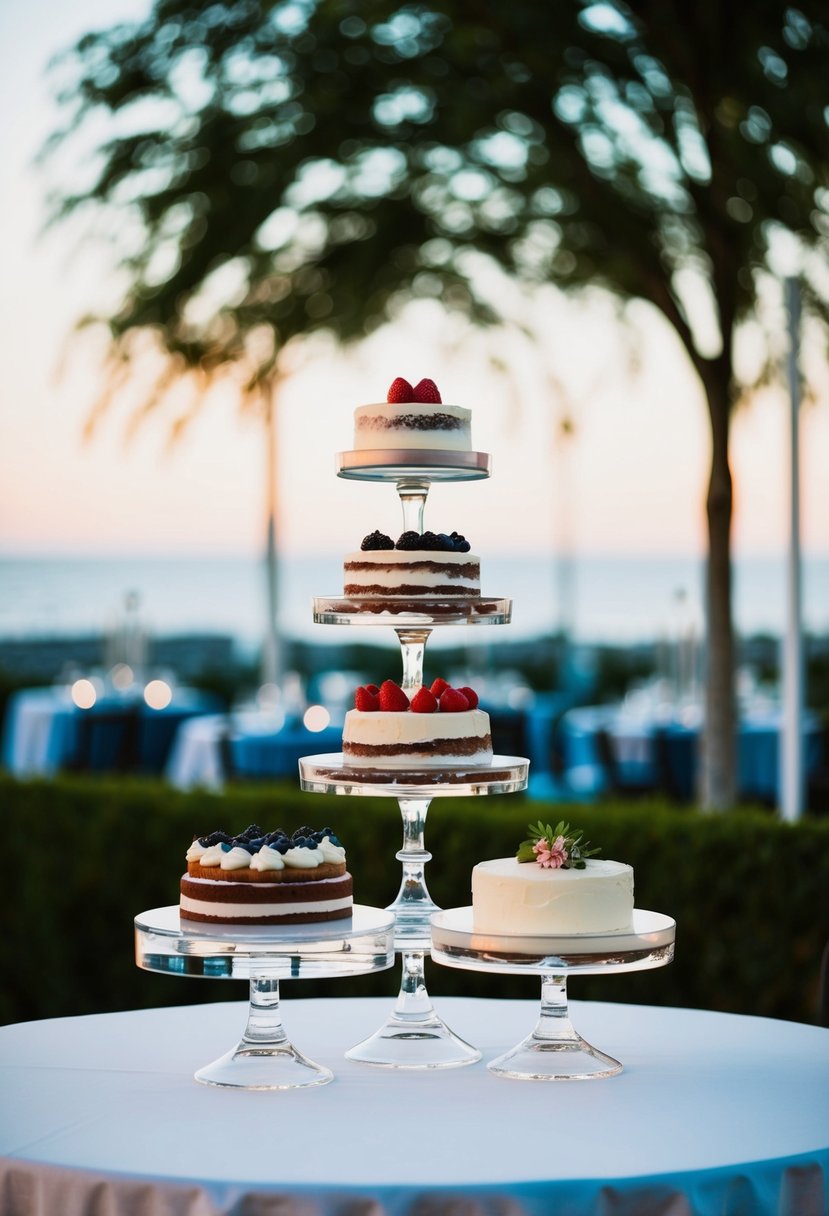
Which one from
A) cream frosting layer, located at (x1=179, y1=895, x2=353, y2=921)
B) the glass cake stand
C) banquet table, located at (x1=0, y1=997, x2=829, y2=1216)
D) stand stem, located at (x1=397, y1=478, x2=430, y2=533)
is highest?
the glass cake stand

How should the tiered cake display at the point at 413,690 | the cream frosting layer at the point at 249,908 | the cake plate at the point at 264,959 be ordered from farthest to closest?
the tiered cake display at the point at 413,690
the cream frosting layer at the point at 249,908
the cake plate at the point at 264,959

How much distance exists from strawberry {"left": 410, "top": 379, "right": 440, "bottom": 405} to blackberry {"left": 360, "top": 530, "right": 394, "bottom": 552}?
311mm

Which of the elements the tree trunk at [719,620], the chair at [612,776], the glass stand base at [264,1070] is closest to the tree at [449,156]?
the tree trunk at [719,620]

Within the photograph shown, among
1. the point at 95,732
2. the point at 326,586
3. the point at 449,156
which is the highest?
the point at 326,586

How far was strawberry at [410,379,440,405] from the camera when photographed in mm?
3789

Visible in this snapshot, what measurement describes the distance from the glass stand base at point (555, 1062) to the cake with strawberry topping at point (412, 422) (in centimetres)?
127

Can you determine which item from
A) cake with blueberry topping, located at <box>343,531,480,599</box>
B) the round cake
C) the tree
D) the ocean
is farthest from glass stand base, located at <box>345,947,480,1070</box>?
the ocean

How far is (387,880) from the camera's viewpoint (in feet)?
20.7

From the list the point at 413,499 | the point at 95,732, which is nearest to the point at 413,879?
the point at 413,499

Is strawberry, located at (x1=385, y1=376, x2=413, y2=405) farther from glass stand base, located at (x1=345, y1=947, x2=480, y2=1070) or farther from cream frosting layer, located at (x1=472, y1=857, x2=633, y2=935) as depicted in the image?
glass stand base, located at (x1=345, y1=947, x2=480, y2=1070)

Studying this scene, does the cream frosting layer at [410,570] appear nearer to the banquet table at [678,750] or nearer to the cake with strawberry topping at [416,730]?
the cake with strawberry topping at [416,730]

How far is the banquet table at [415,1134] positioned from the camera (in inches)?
99.1

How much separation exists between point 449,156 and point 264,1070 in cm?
533

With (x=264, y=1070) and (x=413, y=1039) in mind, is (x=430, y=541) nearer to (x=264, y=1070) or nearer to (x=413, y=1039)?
(x=413, y=1039)
